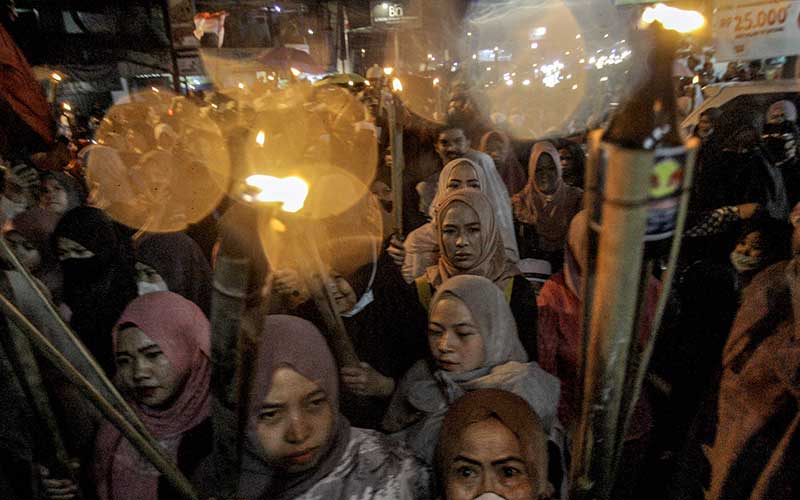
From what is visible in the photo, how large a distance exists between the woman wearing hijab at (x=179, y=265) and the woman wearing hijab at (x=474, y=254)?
1.51 m

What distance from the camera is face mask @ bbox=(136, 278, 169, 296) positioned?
10.2 feet

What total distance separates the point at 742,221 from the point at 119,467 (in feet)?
13.3

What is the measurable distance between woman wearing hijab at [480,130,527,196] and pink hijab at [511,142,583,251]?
725mm

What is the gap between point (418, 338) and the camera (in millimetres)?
2889

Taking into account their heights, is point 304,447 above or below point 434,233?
below

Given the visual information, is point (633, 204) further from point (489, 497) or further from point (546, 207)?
point (546, 207)

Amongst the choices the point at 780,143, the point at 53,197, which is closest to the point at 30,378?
the point at 53,197

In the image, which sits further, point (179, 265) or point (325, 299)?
point (179, 265)

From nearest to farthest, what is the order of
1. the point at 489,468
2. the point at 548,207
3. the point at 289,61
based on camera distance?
1. the point at 489,468
2. the point at 548,207
3. the point at 289,61

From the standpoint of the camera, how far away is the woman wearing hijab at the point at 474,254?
3.01m

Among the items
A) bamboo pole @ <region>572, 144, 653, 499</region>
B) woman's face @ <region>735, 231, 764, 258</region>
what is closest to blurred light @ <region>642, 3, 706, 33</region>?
bamboo pole @ <region>572, 144, 653, 499</region>

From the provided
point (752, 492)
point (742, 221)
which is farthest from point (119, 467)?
point (742, 221)

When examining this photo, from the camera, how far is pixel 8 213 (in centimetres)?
396

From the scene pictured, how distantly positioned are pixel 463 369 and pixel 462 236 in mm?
1001
